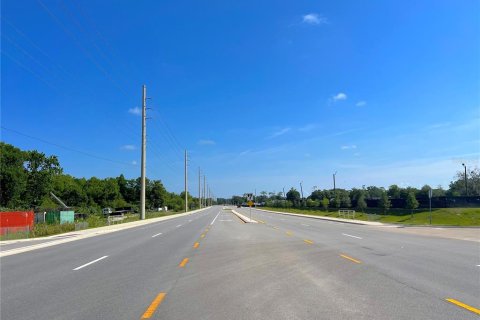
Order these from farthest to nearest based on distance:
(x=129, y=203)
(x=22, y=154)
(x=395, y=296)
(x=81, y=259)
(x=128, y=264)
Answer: (x=129, y=203), (x=22, y=154), (x=81, y=259), (x=128, y=264), (x=395, y=296)

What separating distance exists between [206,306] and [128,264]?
693 cm

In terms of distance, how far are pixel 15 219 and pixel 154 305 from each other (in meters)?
29.0

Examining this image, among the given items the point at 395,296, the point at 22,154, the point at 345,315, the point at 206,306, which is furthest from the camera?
the point at 22,154

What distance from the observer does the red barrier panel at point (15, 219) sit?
3281cm

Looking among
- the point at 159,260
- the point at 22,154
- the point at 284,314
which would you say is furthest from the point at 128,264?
the point at 22,154

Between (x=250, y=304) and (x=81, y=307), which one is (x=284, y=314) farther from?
(x=81, y=307)

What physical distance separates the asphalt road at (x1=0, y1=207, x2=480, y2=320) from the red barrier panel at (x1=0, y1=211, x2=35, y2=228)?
681 inches

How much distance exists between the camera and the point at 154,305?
8.49 meters

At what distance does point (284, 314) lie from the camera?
7.70 m

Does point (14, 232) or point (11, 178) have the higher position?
point (11, 178)

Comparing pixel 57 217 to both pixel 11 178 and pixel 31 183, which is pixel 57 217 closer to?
pixel 11 178

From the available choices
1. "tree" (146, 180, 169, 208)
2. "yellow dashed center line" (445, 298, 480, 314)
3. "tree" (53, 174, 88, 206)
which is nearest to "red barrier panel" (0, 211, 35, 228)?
"yellow dashed center line" (445, 298, 480, 314)

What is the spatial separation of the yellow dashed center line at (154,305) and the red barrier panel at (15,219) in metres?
27.6

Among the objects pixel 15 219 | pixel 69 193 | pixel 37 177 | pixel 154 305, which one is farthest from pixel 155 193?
pixel 154 305
